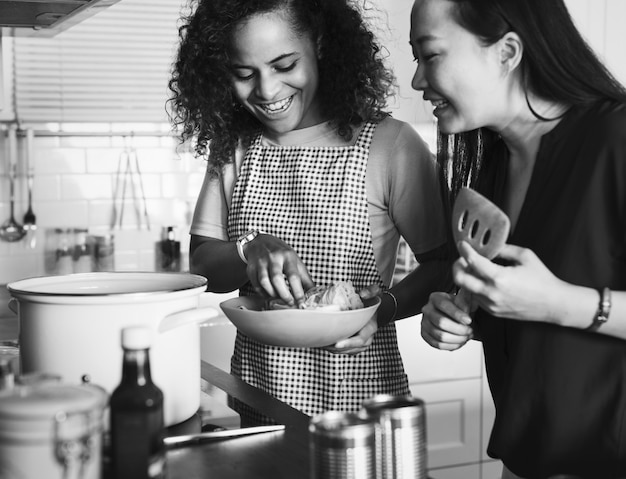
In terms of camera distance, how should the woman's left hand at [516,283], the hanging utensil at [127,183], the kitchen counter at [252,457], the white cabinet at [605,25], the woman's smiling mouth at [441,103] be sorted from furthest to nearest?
the white cabinet at [605,25] < the hanging utensil at [127,183] < the woman's smiling mouth at [441,103] < the woman's left hand at [516,283] < the kitchen counter at [252,457]

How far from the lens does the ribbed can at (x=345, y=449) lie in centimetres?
83

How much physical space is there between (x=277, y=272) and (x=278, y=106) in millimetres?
439

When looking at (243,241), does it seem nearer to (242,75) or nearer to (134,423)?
(242,75)

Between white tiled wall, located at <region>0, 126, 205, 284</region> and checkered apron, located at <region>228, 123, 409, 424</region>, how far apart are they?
1792mm

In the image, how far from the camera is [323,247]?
1944mm

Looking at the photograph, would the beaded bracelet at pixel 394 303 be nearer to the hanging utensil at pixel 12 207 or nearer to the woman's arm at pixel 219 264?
the woman's arm at pixel 219 264

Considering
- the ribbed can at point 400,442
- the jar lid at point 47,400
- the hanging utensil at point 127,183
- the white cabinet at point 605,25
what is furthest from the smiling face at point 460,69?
the white cabinet at point 605,25

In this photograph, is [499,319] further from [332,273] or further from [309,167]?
[309,167]

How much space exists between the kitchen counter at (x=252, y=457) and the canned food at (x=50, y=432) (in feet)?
0.92

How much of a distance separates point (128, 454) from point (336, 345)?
0.80 m

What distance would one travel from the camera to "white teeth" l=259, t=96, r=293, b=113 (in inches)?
73.8

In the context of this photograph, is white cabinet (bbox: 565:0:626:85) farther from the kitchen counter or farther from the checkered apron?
the kitchen counter

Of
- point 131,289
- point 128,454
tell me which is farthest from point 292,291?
point 128,454

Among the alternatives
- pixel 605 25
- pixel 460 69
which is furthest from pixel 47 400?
pixel 605 25
